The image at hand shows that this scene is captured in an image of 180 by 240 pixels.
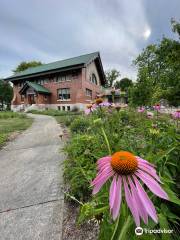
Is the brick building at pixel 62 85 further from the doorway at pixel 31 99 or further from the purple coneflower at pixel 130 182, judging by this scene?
the purple coneflower at pixel 130 182

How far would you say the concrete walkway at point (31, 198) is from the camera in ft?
6.64

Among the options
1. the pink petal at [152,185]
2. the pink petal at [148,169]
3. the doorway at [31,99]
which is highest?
the doorway at [31,99]

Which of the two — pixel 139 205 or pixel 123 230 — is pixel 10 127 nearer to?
pixel 123 230

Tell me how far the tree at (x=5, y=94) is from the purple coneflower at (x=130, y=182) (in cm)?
4438

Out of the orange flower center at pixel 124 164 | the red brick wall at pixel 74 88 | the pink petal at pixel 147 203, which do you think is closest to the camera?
the pink petal at pixel 147 203

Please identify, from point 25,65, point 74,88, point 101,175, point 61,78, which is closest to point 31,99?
point 61,78

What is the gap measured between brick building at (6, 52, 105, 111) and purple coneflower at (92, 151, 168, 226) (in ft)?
85.8

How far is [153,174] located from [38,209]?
7.06 ft

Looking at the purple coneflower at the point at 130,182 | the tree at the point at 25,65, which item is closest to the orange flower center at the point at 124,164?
the purple coneflower at the point at 130,182

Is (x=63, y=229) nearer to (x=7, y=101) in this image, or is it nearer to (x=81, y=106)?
(x=81, y=106)

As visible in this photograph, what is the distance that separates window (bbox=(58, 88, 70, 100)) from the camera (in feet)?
95.0

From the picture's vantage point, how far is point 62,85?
2916cm

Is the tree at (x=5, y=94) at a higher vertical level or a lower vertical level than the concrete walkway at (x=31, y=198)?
higher

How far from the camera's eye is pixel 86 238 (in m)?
1.79
